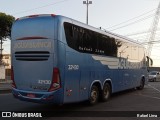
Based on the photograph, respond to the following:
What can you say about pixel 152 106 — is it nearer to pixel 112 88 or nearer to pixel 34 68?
pixel 112 88

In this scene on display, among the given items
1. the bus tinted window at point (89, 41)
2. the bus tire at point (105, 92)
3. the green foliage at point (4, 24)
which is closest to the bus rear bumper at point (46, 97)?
the bus tinted window at point (89, 41)

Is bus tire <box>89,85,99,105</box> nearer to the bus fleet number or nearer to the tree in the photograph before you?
the bus fleet number

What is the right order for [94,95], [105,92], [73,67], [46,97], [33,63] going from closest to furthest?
[46,97] < [33,63] < [73,67] < [94,95] < [105,92]

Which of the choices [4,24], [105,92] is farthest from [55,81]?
[4,24]

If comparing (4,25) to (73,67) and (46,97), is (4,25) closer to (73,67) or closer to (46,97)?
(73,67)

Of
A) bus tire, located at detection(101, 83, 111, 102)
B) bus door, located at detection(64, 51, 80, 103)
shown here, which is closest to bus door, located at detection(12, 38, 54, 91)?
bus door, located at detection(64, 51, 80, 103)

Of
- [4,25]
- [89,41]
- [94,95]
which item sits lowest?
[94,95]

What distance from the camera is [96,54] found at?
13781 mm

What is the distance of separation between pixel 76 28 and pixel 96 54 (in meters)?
2.10

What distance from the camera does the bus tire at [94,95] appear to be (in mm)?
13454

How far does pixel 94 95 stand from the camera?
45.2 ft

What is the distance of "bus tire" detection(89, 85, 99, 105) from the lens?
13.5m

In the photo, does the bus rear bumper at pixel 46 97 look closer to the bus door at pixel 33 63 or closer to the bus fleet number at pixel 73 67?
the bus door at pixel 33 63

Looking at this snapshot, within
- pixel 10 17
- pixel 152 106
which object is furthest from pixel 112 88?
pixel 10 17
